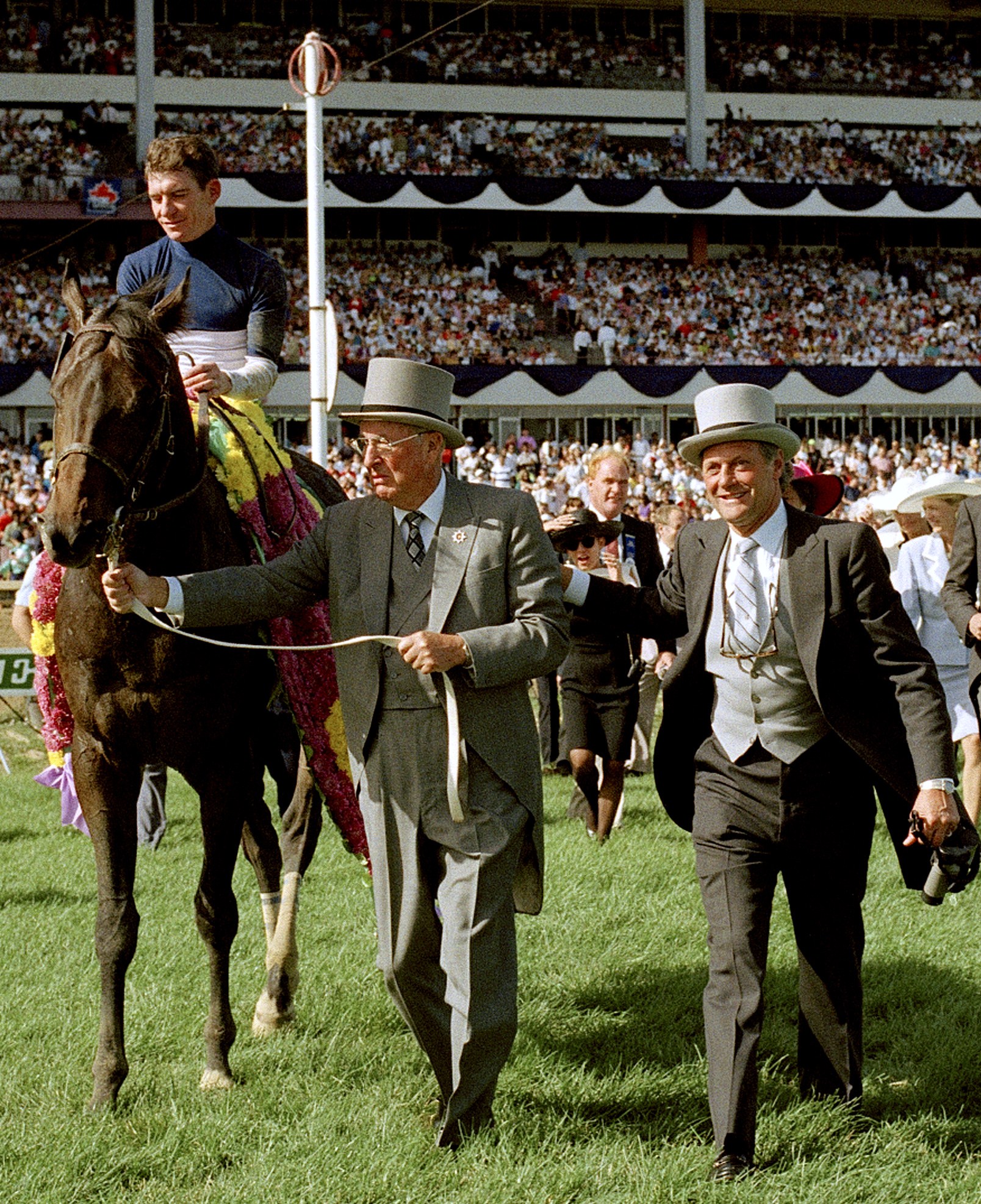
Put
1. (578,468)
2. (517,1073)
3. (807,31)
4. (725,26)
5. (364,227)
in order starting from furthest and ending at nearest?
(807,31) → (725,26) → (364,227) → (578,468) → (517,1073)

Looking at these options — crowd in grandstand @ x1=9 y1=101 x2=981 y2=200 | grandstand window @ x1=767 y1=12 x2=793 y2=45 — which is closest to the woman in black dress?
crowd in grandstand @ x1=9 y1=101 x2=981 y2=200

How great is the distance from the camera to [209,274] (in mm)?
5238

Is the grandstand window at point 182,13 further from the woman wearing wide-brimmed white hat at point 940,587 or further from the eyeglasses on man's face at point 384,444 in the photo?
the eyeglasses on man's face at point 384,444

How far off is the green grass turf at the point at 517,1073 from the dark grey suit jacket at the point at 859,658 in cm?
31

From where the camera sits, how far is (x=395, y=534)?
14.1ft

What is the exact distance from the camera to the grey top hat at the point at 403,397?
166 inches

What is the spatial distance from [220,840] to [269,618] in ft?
2.46

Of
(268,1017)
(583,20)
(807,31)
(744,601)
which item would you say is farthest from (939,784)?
(807,31)

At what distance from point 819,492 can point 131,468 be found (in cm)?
299

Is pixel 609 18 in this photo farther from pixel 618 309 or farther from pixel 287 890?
pixel 287 890

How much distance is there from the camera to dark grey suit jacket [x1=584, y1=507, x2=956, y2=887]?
13.2 feet

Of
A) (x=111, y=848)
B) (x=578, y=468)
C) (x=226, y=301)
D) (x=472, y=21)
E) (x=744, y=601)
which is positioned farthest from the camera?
(x=472, y=21)

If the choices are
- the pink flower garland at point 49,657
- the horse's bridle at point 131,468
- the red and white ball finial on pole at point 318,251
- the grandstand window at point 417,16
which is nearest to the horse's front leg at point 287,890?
the pink flower garland at point 49,657

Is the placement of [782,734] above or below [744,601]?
below
